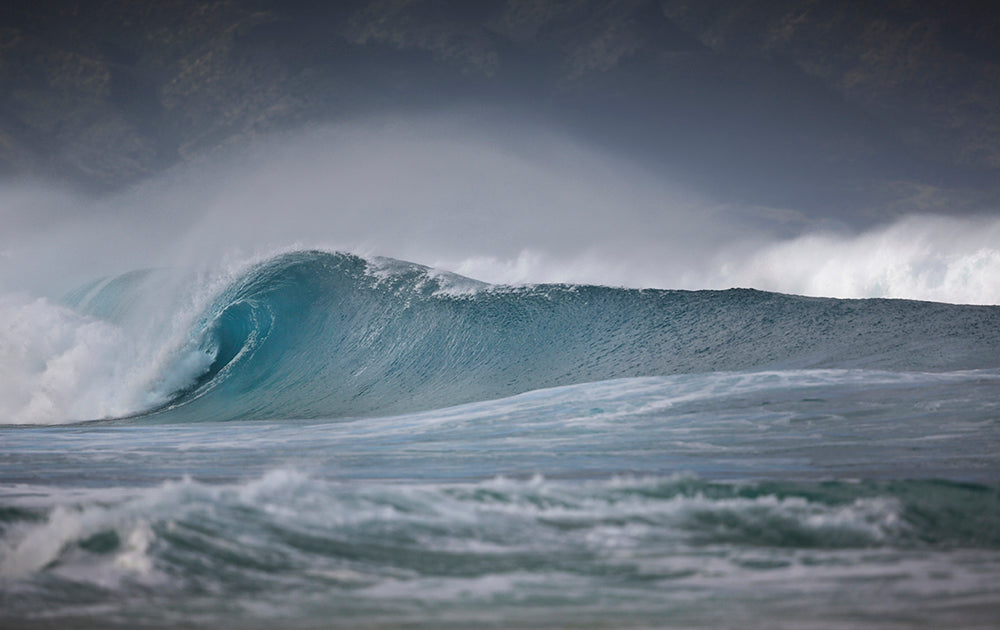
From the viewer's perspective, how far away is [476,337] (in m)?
10.1

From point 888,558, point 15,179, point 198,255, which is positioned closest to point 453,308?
point 198,255

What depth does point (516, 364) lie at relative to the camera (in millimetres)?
9359

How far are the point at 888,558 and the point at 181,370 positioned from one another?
986cm

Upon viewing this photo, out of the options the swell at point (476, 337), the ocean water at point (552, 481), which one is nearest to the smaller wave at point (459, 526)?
the ocean water at point (552, 481)

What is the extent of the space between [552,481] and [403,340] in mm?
7036

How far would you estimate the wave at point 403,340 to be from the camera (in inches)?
328

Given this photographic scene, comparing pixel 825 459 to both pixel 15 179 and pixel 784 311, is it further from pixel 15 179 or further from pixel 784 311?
pixel 15 179

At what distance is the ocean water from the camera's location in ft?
6.44

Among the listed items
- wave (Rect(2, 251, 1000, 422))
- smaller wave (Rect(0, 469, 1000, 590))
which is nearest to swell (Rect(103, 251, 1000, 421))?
wave (Rect(2, 251, 1000, 422))

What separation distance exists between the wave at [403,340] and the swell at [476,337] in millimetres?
27

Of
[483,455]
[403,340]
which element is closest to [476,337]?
[403,340]

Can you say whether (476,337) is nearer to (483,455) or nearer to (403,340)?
(403,340)

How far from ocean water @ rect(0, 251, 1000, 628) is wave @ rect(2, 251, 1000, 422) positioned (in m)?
0.06

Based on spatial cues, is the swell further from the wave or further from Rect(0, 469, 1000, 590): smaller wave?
Rect(0, 469, 1000, 590): smaller wave
